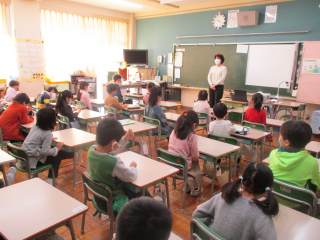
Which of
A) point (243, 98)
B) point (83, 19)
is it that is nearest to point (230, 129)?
point (243, 98)

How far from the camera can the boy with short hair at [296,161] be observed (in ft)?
5.77

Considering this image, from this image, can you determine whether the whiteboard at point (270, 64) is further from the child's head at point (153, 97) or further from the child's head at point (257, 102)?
the child's head at point (153, 97)

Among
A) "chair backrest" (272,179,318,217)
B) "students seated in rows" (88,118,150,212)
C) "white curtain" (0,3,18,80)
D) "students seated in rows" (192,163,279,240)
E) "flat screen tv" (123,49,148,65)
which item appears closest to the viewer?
"students seated in rows" (192,163,279,240)

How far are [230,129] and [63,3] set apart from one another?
22.0 ft

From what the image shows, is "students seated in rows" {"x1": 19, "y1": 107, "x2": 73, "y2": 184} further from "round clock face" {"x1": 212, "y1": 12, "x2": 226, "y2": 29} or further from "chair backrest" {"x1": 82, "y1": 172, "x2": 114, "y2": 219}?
"round clock face" {"x1": 212, "y1": 12, "x2": 226, "y2": 29}

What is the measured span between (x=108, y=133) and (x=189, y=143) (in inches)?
39.3

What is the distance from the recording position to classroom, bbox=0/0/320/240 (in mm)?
1320

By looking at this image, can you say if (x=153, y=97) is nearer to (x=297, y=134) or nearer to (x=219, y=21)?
(x=297, y=134)

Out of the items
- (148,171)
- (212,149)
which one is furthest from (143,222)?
(212,149)

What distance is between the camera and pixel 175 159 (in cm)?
239

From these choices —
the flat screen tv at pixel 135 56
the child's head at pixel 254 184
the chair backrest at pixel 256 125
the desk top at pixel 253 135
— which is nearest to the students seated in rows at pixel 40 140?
the child's head at pixel 254 184

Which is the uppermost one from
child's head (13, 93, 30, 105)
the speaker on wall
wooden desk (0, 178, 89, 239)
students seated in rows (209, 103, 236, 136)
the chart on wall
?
the speaker on wall

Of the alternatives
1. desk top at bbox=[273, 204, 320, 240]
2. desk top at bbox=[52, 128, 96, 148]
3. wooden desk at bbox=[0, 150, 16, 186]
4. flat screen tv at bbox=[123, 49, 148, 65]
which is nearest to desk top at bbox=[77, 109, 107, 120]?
desk top at bbox=[52, 128, 96, 148]

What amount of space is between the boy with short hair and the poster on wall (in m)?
4.27
